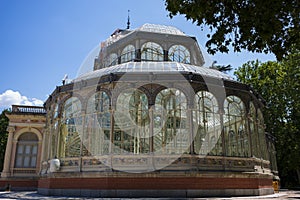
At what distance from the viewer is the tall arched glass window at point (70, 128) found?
17.0m

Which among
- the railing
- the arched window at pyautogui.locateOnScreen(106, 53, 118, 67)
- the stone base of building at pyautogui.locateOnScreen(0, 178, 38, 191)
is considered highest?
the arched window at pyautogui.locateOnScreen(106, 53, 118, 67)

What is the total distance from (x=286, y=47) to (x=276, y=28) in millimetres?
929

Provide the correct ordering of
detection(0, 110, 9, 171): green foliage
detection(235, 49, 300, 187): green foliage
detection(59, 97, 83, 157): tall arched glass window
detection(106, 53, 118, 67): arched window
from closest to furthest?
detection(59, 97, 83, 157): tall arched glass window
detection(106, 53, 118, 67): arched window
detection(235, 49, 300, 187): green foliage
detection(0, 110, 9, 171): green foliage

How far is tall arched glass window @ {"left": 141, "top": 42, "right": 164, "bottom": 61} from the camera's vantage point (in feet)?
69.9

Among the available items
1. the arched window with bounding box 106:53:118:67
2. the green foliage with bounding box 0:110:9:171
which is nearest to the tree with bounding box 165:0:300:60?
the arched window with bounding box 106:53:118:67

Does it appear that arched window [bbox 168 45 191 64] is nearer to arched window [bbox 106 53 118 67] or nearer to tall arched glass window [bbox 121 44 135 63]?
tall arched glass window [bbox 121 44 135 63]

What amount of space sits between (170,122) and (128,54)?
7352 mm

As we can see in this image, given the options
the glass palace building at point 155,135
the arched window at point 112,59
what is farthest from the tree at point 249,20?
the arched window at point 112,59

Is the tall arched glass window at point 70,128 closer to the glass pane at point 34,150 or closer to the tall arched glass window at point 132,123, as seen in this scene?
the tall arched glass window at point 132,123

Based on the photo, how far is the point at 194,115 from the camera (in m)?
15.8

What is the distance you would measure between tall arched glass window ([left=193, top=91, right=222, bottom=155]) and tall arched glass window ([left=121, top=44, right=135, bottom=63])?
24.6 feet

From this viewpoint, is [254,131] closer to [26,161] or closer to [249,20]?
[249,20]

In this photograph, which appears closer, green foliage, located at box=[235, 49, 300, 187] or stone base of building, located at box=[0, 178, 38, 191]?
stone base of building, located at box=[0, 178, 38, 191]

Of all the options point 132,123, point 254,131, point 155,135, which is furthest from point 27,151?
point 254,131
